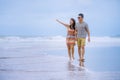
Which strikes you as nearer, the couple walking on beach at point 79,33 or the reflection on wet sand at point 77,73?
the reflection on wet sand at point 77,73

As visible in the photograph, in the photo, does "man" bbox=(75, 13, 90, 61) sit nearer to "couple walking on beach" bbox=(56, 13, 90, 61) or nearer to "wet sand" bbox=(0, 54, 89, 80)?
"couple walking on beach" bbox=(56, 13, 90, 61)

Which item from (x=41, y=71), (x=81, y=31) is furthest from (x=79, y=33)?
(x=41, y=71)

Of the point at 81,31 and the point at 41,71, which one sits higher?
the point at 81,31

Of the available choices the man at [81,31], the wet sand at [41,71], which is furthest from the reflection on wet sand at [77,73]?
the man at [81,31]

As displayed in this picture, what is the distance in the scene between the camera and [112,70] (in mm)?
7023

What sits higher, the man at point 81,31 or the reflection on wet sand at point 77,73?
the man at point 81,31

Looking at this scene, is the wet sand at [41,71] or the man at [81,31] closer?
the wet sand at [41,71]

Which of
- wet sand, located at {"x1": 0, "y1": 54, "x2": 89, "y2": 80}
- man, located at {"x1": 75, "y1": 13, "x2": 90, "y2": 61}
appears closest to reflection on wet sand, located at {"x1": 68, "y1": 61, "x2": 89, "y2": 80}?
wet sand, located at {"x1": 0, "y1": 54, "x2": 89, "y2": 80}

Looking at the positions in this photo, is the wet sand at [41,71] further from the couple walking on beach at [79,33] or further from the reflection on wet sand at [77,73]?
the couple walking on beach at [79,33]

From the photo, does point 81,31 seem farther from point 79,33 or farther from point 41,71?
point 41,71

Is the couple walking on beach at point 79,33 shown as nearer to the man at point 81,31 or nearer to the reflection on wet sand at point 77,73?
the man at point 81,31

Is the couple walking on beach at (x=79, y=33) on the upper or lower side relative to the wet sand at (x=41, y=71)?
upper

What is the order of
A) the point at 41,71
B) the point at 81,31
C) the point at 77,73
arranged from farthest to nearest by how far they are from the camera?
the point at 81,31
the point at 41,71
the point at 77,73

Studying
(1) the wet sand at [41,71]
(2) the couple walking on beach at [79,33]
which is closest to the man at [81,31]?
(2) the couple walking on beach at [79,33]
